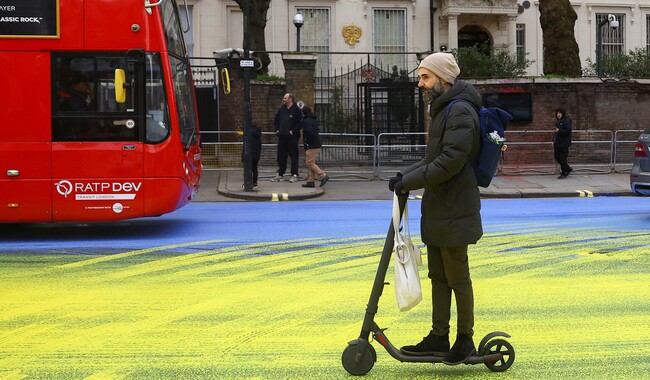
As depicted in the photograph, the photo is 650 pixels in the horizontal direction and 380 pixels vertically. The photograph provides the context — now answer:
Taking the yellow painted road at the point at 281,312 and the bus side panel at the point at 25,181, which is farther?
the bus side panel at the point at 25,181

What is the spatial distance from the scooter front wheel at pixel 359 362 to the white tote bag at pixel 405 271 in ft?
1.30

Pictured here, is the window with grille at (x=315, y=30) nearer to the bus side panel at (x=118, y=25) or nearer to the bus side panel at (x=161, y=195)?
the bus side panel at (x=118, y=25)

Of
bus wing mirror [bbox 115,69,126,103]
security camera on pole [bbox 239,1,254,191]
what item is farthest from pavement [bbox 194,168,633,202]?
bus wing mirror [bbox 115,69,126,103]

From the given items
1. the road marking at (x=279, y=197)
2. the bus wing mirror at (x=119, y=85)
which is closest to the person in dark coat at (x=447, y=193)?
the bus wing mirror at (x=119, y=85)

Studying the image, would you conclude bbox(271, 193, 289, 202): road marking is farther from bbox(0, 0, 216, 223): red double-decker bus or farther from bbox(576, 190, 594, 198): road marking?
bbox(0, 0, 216, 223): red double-decker bus

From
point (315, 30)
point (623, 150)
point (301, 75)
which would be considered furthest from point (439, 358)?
point (315, 30)

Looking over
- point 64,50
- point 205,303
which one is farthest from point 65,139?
point 205,303

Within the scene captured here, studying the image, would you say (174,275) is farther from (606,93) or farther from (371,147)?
(606,93)

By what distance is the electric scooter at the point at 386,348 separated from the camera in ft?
18.9

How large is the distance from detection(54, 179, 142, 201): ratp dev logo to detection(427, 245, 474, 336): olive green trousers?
7.30 metres

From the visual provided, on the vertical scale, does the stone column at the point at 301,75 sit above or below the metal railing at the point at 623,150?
above

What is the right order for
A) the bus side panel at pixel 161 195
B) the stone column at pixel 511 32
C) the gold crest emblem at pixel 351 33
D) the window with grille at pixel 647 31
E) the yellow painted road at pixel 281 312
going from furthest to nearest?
the window with grille at pixel 647 31, the stone column at pixel 511 32, the gold crest emblem at pixel 351 33, the bus side panel at pixel 161 195, the yellow painted road at pixel 281 312

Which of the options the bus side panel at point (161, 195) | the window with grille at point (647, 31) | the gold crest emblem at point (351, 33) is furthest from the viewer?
the window with grille at point (647, 31)

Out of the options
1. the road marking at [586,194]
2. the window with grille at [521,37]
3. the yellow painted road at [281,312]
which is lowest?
the yellow painted road at [281,312]
